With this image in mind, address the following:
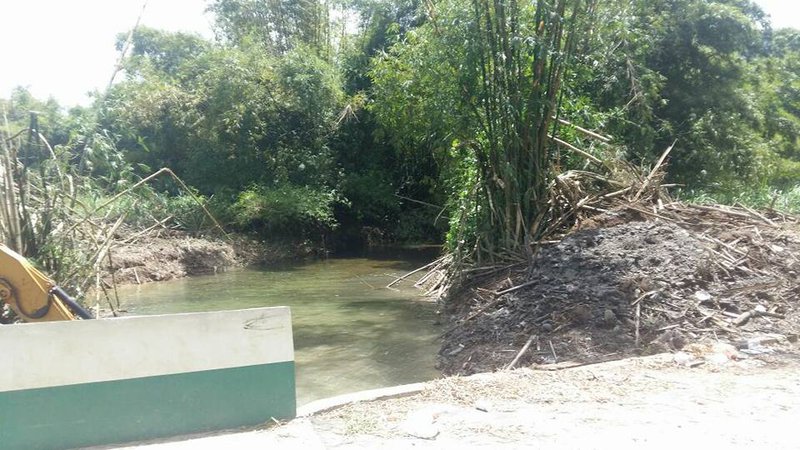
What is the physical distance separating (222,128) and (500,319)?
58.3 feet

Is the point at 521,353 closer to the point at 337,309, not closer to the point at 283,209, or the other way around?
the point at 337,309

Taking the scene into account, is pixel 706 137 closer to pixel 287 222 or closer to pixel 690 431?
pixel 287 222

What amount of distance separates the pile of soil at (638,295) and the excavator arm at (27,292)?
4.89m

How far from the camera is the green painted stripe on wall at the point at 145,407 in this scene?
4.79 m

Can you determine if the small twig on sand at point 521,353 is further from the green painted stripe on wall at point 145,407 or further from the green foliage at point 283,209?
the green foliage at point 283,209

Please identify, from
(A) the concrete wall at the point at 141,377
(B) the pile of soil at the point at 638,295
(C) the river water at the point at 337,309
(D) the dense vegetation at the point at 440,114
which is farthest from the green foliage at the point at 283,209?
(A) the concrete wall at the point at 141,377

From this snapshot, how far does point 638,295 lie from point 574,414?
3880mm

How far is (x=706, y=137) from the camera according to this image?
61.2 ft

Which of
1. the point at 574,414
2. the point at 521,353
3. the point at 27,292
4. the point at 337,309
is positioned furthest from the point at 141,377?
the point at 337,309

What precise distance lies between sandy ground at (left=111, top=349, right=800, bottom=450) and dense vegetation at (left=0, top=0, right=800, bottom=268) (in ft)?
16.1

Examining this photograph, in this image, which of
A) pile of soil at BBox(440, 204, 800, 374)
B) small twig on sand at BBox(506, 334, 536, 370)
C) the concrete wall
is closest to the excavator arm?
the concrete wall

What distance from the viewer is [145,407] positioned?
505 cm

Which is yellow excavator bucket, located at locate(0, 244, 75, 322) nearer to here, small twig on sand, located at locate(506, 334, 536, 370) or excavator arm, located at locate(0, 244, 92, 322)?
excavator arm, located at locate(0, 244, 92, 322)

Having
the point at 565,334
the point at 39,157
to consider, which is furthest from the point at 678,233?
the point at 39,157
